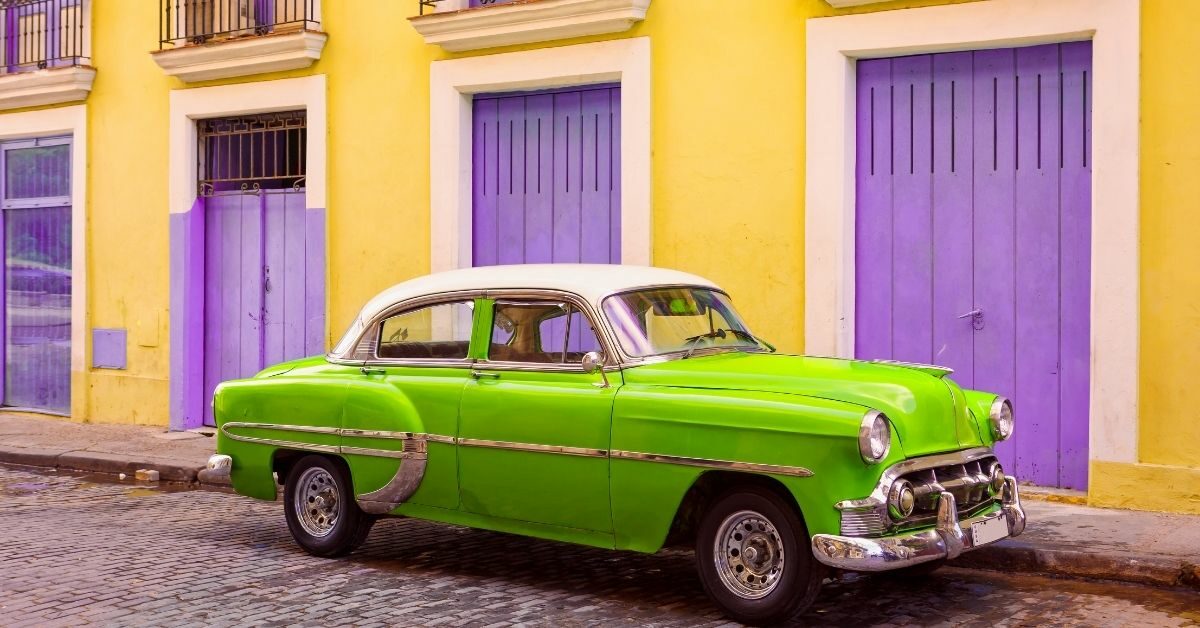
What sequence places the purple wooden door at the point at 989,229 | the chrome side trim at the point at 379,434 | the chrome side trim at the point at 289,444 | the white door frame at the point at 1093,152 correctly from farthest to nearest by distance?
the purple wooden door at the point at 989,229 → the white door frame at the point at 1093,152 → the chrome side trim at the point at 289,444 → the chrome side trim at the point at 379,434

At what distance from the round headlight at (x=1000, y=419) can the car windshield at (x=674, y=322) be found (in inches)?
49.7

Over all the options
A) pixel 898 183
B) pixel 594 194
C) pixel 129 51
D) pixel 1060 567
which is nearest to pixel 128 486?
pixel 594 194

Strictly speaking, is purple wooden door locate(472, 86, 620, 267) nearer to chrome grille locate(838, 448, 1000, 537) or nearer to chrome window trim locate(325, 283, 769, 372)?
chrome window trim locate(325, 283, 769, 372)

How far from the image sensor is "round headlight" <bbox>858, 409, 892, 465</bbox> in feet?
18.4

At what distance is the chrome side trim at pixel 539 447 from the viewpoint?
639 centimetres

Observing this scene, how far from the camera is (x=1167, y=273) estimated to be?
8.55m

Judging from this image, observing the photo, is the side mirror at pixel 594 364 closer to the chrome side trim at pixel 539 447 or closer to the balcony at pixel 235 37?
the chrome side trim at pixel 539 447

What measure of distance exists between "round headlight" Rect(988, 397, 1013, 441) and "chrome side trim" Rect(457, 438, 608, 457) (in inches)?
73.9

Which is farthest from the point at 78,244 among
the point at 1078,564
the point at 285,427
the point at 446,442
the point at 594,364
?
the point at 1078,564

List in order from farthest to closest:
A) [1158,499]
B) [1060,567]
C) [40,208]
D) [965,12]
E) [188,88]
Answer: [40,208], [188,88], [965,12], [1158,499], [1060,567]

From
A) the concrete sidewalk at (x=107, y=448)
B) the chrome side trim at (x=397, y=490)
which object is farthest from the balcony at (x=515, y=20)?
the chrome side trim at (x=397, y=490)

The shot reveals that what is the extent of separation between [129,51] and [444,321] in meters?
8.29

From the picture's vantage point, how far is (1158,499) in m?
8.50

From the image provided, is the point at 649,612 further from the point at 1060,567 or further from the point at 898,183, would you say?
the point at 898,183
